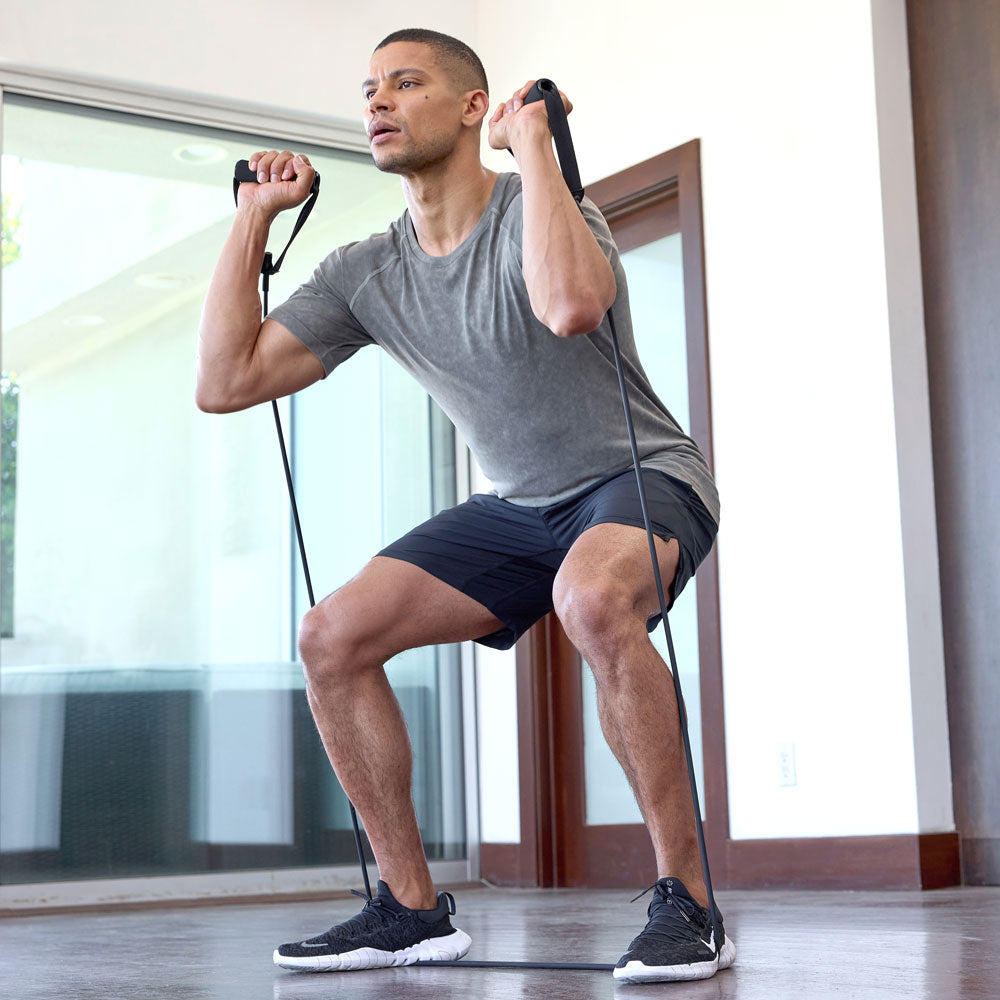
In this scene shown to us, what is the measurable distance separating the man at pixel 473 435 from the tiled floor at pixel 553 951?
146 mm

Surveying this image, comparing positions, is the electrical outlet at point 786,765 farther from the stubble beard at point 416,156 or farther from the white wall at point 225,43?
the white wall at point 225,43

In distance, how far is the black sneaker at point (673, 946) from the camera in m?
1.62

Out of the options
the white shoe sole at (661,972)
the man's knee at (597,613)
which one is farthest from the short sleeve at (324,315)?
the white shoe sole at (661,972)

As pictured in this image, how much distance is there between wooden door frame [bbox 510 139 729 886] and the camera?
11.8 ft

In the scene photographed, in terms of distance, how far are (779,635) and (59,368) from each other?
6.76 feet

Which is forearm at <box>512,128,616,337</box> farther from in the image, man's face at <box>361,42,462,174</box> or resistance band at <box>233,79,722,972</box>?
man's face at <box>361,42,462,174</box>

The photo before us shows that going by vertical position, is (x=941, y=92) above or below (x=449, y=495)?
above

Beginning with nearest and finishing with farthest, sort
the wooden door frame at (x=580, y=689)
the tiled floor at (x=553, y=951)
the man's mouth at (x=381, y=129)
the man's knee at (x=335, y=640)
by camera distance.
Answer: the tiled floor at (x=553, y=951) < the man's knee at (x=335, y=640) < the man's mouth at (x=381, y=129) < the wooden door frame at (x=580, y=689)

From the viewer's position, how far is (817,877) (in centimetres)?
325

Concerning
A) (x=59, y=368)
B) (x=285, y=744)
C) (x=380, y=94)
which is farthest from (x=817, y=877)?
(x=59, y=368)

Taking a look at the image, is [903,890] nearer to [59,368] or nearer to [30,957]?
[30,957]

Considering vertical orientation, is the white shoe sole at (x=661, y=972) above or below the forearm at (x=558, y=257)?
below

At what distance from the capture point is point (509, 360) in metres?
2.08

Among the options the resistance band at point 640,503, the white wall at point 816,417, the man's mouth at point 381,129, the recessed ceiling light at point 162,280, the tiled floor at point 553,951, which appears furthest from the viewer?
the recessed ceiling light at point 162,280
